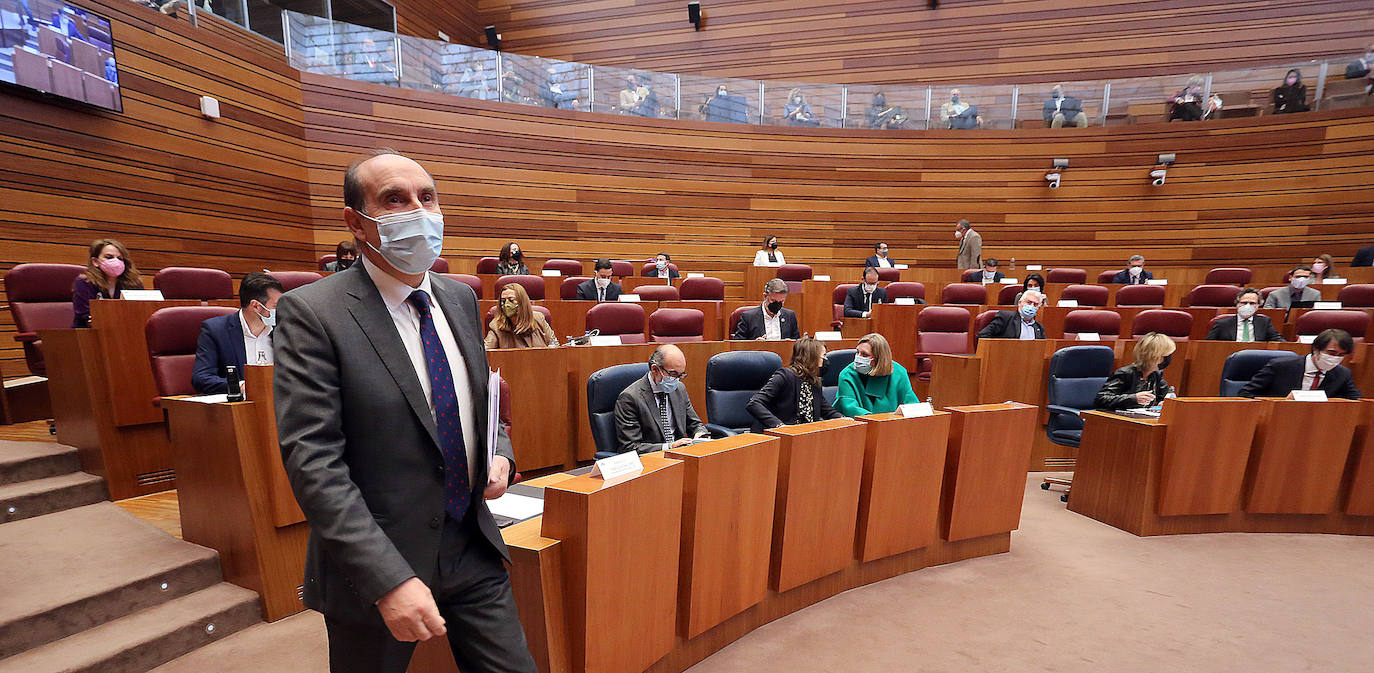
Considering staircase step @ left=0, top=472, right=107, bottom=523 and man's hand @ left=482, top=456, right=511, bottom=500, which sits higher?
man's hand @ left=482, top=456, right=511, bottom=500

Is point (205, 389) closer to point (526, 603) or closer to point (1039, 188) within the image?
point (526, 603)

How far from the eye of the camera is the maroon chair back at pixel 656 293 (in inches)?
200

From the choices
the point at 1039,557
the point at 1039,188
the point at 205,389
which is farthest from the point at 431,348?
the point at 1039,188

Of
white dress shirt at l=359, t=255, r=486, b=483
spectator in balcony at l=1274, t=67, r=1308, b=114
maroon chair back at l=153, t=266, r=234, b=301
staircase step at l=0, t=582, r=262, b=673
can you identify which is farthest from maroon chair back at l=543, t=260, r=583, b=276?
spectator in balcony at l=1274, t=67, r=1308, b=114

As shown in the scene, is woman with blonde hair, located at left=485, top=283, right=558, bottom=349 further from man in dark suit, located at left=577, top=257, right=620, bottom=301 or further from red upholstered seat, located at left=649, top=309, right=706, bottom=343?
man in dark suit, located at left=577, top=257, right=620, bottom=301

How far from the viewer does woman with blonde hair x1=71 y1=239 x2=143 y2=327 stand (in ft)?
9.61

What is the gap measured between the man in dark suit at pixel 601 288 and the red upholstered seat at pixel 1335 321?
484 cm

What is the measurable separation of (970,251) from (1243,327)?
9.41ft

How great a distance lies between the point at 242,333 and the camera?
8.15ft

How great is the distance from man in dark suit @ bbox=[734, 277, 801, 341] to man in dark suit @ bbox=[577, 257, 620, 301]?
1.14 meters

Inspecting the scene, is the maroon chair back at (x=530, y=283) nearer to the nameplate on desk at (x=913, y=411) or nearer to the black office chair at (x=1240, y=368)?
the nameplate on desk at (x=913, y=411)

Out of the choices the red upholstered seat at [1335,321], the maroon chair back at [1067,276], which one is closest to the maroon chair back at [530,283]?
the red upholstered seat at [1335,321]

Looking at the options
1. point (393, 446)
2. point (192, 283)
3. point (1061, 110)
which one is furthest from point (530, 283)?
point (1061, 110)

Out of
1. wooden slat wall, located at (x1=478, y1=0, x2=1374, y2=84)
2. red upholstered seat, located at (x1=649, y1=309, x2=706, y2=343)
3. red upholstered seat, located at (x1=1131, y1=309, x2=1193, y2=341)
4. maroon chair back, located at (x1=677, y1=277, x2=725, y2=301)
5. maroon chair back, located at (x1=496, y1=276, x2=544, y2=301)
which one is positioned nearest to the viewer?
red upholstered seat, located at (x1=649, y1=309, x2=706, y2=343)
